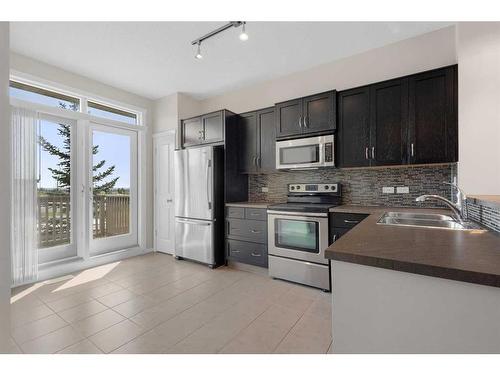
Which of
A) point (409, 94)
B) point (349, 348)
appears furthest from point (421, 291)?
point (409, 94)

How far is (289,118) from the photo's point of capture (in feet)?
10.2

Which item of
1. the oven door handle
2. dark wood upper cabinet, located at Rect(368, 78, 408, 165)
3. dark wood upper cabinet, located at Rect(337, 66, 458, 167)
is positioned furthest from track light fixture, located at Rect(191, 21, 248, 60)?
the oven door handle

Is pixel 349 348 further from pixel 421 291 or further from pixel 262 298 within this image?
pixel 262 298

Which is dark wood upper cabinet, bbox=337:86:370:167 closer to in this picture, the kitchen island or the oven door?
the oven door

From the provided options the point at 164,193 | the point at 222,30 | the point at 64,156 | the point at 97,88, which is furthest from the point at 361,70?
the point at 64,156

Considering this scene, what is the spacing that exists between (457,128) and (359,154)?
87 centimetres

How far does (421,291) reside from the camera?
2.61 feet

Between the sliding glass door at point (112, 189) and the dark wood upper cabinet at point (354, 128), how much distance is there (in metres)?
3.39

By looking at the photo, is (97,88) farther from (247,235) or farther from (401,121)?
(401,121)

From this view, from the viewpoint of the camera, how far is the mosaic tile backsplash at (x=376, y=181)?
2.56m

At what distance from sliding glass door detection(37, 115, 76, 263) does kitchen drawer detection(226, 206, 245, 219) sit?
7.30ft

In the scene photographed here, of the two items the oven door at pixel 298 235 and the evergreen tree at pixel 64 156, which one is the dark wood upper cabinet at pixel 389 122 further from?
the evergreen tree at pixel 64 156

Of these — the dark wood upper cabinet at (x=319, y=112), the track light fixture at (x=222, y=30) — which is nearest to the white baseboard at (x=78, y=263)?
the track light fixture at (x=222, y=30)

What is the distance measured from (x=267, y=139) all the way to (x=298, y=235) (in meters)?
1.44
